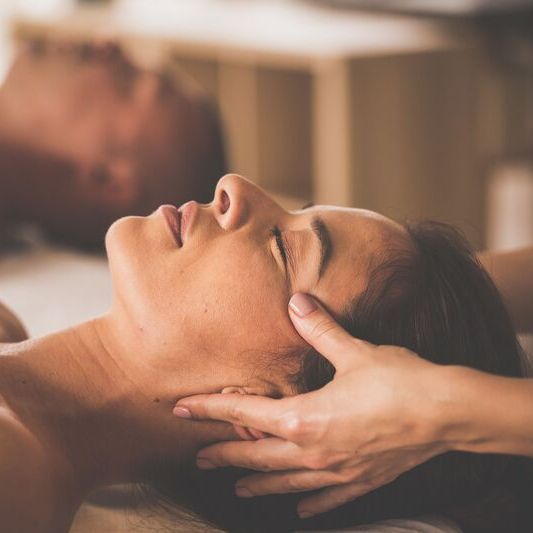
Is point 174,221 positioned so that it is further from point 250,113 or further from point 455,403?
point 250,113

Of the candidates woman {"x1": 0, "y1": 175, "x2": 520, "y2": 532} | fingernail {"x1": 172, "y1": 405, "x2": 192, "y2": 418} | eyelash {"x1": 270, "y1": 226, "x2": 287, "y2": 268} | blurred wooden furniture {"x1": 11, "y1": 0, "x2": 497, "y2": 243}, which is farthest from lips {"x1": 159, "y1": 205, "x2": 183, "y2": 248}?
blurred wooden furniture {"x1": 11, "y1": 0, "x2": 497, "y2": 243}

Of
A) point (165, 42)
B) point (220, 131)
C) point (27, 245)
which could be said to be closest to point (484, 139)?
point (165, 42)

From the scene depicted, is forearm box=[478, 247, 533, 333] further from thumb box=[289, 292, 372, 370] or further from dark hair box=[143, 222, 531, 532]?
thumb box=[289, 292, 372, 370]

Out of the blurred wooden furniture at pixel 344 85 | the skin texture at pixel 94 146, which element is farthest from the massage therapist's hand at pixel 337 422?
the blurred wooden furniture at pixel 344 85

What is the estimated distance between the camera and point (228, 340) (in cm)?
120

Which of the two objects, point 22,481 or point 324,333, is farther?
point 324,333

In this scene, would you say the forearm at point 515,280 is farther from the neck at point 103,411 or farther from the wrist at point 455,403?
the neck at point 103,411

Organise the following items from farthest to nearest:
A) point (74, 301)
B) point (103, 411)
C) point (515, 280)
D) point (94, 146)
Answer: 1. point (94, 146)
2. point (74, 301)
3. point (515, 280)
4. point (103, 411)

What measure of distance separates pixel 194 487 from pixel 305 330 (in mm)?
335

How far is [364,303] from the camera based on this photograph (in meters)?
1.23

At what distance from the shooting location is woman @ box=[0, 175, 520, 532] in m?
1.21

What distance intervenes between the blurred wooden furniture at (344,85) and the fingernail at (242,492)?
2862mm

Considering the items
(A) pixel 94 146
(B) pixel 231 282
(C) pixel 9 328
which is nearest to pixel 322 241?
(B) pixel 231 282

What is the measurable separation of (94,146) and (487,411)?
1.85 metres
